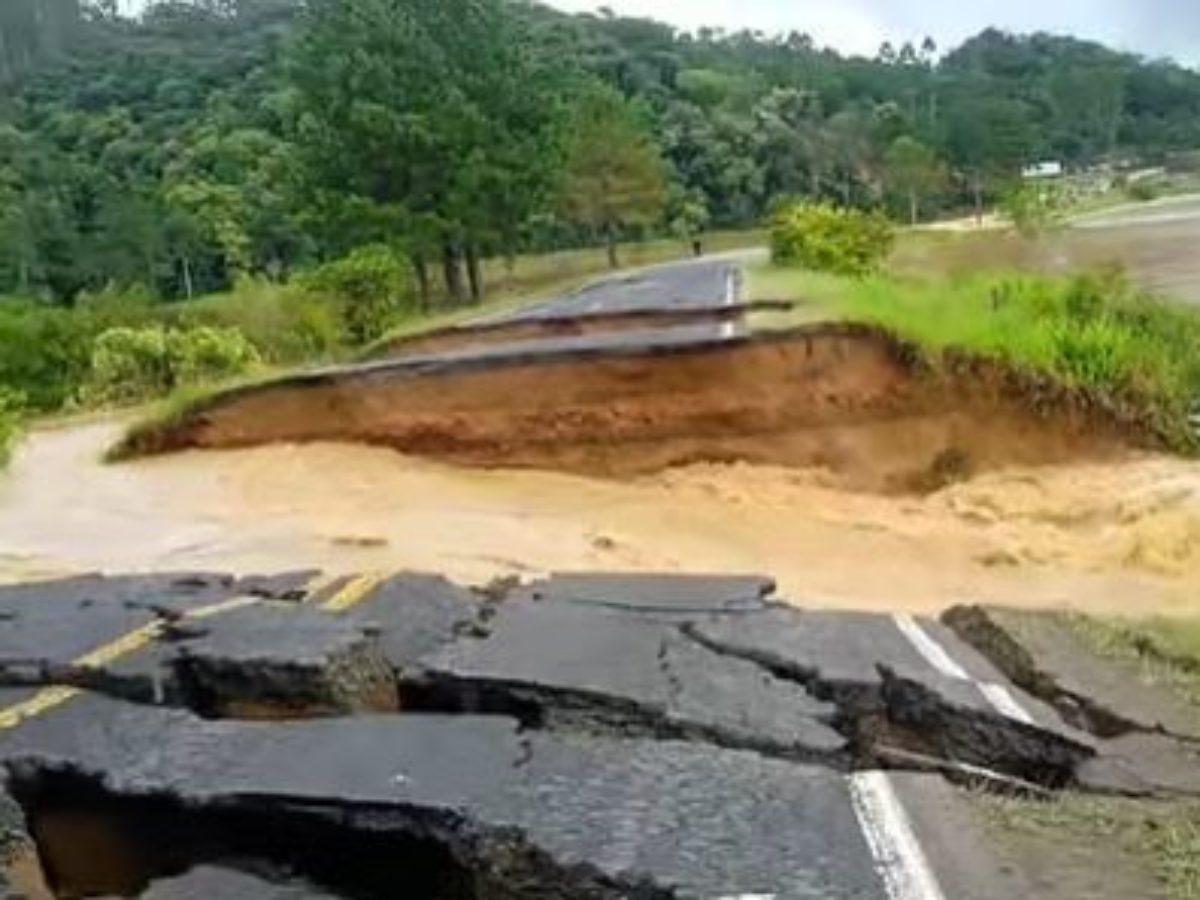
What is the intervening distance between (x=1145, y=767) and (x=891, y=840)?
143 cm

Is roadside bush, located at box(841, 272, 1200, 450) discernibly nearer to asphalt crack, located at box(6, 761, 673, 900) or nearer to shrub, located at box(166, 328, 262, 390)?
asphalt crack, located at box(6, 761, 673, 900)

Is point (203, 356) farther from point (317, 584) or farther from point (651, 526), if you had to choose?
point (317, 584)

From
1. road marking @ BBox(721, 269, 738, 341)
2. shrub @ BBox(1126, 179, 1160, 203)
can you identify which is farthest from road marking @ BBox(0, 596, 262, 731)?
shrub @ BBox(1126, 179, 1160, 203)

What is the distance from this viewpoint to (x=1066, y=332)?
51.3 feet

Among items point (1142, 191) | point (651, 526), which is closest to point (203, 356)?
point (651, 526)

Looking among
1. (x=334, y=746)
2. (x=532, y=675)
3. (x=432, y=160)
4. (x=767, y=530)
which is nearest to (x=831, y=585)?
(x=767, y=530)

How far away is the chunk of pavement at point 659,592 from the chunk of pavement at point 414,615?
0.43 m

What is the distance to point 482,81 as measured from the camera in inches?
1700

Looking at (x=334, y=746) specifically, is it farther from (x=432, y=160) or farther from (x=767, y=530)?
(x=432, y=160)

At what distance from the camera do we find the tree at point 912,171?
73.6 metres

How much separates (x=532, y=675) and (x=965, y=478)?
952cm

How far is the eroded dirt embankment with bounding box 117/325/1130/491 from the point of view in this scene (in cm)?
1522

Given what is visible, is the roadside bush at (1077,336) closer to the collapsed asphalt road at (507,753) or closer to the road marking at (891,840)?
the collapsed asphalt road at (507,753)

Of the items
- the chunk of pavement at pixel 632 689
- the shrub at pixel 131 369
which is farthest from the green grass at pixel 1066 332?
the shrub at pixel 131 369
